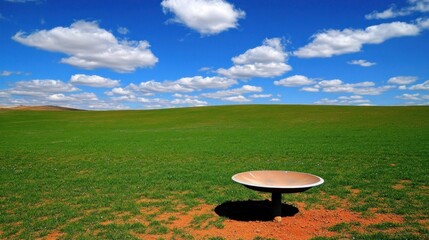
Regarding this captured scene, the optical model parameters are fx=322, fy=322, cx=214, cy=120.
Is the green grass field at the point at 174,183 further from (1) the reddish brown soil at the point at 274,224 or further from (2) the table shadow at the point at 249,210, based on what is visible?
(2) the table shadow at the point at 249,210

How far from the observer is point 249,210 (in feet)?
37.9

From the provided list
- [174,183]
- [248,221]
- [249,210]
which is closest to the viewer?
[248,221]

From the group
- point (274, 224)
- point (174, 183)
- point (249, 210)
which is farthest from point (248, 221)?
point (174, 183)

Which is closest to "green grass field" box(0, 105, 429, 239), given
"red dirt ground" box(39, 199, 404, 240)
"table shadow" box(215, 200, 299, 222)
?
"red dirt ground" box(39, 199, 404, 240)

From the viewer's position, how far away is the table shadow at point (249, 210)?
35.4 feet

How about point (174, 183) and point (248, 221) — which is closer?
point (248, 221)

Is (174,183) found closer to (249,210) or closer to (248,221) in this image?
(249,210)

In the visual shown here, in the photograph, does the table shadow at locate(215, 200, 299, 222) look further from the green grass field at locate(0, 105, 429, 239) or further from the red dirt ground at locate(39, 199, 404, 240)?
the green grass field at locate(0, 105, 429, 239)

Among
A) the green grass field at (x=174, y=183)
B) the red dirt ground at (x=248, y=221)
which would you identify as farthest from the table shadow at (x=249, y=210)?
the green grass field at (x=174, y=183)

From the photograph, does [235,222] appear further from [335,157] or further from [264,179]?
[335,157]

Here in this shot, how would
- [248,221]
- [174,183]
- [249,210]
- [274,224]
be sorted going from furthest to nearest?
[174,183] → [249,210] → [248,221] → [274,224]

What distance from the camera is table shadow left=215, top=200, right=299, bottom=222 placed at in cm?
1080

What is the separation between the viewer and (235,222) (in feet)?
33.7

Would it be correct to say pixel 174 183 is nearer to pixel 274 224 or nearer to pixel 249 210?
pixel 249 210
